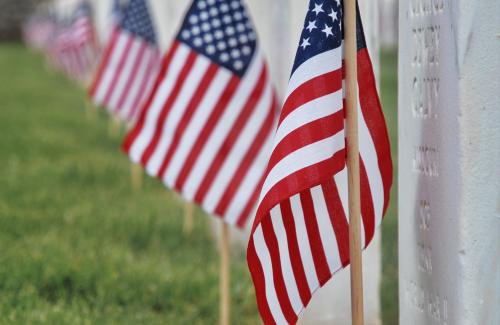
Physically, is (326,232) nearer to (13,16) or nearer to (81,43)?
(81,43)

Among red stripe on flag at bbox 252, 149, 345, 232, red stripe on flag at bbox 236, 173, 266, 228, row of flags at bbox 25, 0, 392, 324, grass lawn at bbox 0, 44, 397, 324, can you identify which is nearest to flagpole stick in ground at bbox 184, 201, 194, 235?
grass lawn at bbox 0, 44, 397, 324

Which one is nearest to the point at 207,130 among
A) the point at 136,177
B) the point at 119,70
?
the point at 119,70

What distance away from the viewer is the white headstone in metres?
3.42

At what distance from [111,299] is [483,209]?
2.69 meters

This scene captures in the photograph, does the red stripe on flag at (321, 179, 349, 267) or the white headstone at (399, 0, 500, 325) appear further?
the red stripe on flag at (321, 179, 349, 267)

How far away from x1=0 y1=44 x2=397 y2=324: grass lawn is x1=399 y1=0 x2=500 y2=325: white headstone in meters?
1.85

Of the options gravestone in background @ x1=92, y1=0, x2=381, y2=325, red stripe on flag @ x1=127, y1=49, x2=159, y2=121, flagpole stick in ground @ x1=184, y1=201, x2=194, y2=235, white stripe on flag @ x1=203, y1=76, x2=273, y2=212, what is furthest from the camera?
red stripe on flag @ x1=127, y1=49, x2=159, y2=121

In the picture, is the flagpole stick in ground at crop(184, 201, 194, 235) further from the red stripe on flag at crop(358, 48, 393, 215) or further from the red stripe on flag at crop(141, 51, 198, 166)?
the red stripe on flag at crop(358, 48, 393, 215)

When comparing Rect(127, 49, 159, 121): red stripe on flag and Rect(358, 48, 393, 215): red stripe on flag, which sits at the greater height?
Rect(358, 48, 393, 215): red stripe on flag

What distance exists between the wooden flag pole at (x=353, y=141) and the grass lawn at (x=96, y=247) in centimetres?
179

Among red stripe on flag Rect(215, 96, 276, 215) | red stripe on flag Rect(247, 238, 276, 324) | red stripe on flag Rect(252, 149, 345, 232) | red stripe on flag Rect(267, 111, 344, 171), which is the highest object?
red stripe on flag Rect(267, 111, 344, 171)

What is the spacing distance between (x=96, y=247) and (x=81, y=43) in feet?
26.6

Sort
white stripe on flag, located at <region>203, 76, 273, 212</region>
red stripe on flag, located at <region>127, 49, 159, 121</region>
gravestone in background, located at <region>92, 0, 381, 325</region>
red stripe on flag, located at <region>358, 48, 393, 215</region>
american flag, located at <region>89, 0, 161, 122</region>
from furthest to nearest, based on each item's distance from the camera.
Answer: red stripe on flag, located at <region>127, 49, 159, 121</region> → american flag, located at <region>89, 0, 161, 122</region> → white stripe on flag, located at <region>203, 76, 273, 212</region> → gravestone in background, located at <region>92, 0, 381, 325</region> → red stripe on flag, located at <region>358, 48, 393, 215</region>

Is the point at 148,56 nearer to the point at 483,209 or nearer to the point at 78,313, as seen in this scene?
the point at 78,313
